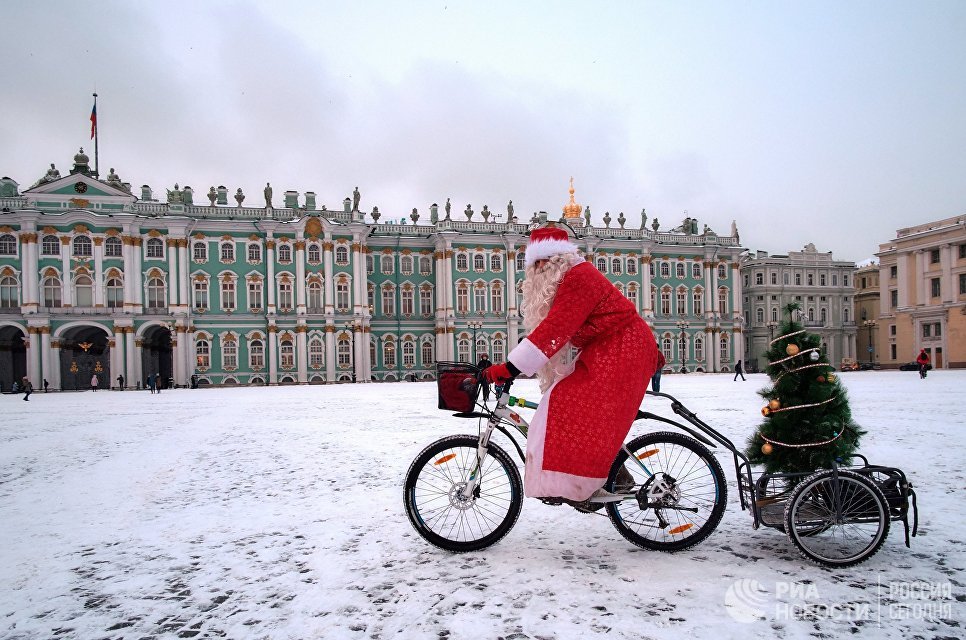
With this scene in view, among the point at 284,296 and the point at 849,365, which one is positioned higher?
the point at 284,296

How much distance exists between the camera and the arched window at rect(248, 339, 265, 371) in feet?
129

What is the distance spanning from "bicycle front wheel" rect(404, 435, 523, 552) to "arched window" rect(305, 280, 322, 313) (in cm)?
3889

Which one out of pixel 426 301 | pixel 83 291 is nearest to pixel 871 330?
pixel 426 301

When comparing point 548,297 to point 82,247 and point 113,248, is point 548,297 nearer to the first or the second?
point 113,248

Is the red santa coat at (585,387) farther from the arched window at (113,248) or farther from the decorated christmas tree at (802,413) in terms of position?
the arched window at (113,248)

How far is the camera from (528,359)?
3.27 m

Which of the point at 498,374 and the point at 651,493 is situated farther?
the point at 651,493

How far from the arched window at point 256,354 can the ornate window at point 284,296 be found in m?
2.97

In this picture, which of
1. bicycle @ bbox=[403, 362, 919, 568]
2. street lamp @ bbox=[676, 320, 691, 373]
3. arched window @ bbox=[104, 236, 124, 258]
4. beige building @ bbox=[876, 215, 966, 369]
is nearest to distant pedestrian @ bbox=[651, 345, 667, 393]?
bicycle @ bbox=[403, 362, 919, 568]

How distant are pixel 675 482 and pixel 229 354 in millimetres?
40404

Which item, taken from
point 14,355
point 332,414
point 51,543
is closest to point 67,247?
point 14,355

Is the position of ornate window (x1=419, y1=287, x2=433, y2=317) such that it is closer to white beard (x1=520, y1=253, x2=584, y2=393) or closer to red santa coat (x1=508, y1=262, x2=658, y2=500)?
white beard (x1=520, y1=253, x2=584, y2=393)

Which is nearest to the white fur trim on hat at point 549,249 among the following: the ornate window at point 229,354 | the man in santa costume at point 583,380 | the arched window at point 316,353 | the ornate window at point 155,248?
the man in santa costume at point 583,380

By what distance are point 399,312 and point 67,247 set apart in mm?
22695
